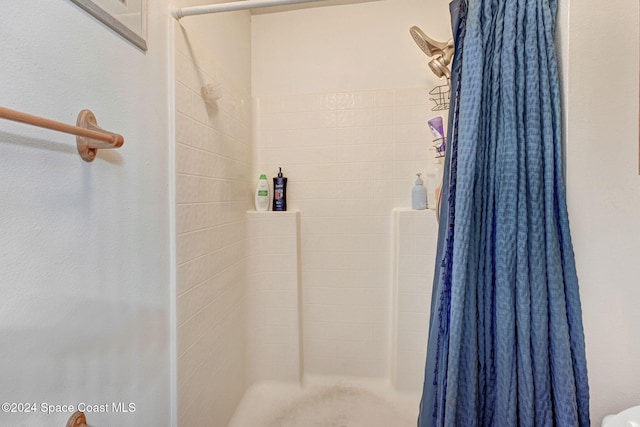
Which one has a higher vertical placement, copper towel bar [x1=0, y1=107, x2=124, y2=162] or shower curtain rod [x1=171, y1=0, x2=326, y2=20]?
shower curtain rod [x1=171, y1=0, x2=326, y2=20]

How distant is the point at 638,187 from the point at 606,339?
0.37 meters

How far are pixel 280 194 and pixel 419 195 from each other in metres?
0.82

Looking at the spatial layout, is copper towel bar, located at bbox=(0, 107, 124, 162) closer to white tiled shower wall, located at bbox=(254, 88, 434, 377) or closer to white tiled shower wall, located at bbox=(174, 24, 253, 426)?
white tiled shower wall, located at bbox=(174, 24, 253, 426)

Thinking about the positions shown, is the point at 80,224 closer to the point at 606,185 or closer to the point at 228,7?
the point at 228,7

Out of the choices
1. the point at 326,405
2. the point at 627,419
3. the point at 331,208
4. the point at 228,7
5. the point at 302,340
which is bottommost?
the point at 326,405

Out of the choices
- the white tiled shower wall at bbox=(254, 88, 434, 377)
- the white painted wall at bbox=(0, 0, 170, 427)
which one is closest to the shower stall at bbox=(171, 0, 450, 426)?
the white tiled shower wall at bbox=(254, 88, 434, 377)

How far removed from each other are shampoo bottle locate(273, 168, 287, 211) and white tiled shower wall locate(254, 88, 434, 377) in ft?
0.19

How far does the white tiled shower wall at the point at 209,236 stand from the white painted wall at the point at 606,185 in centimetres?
117

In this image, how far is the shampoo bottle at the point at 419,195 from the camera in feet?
5.37

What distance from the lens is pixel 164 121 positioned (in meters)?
0.98

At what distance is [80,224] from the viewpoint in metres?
0.65

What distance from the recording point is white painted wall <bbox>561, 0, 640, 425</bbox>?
0.66 meters

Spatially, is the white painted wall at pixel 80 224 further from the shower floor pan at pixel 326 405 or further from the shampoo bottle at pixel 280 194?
the shampoo bottle at pixel 280 194

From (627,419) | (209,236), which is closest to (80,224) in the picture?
(209,236)
